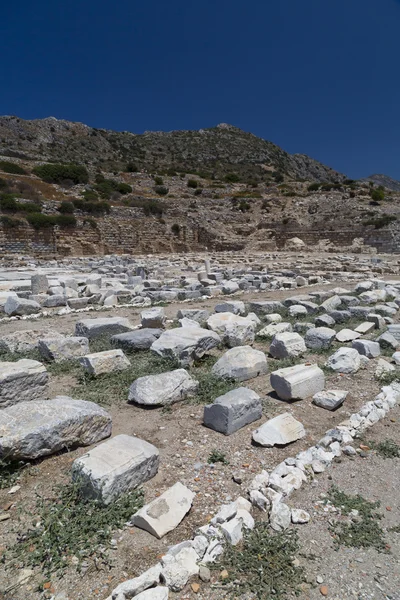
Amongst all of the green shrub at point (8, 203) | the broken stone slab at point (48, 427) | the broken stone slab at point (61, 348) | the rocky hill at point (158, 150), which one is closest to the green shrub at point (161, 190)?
the rocky hill at point (158, 150)

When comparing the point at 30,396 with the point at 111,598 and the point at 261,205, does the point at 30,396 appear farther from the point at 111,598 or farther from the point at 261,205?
the point at 261,205

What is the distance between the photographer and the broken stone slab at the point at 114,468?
2.54 m

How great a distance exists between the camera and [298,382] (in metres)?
4.25

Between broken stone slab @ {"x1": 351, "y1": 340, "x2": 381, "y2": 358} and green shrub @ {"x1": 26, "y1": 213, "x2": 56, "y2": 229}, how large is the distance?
25201mm

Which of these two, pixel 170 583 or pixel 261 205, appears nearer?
pixel 170 583

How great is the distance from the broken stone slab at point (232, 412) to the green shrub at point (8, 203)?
27.7 m

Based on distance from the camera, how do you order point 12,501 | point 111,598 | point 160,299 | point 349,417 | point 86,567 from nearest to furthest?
point 111,598 → point 86,567 → point 12,501 → point 349,417 → point 160,299

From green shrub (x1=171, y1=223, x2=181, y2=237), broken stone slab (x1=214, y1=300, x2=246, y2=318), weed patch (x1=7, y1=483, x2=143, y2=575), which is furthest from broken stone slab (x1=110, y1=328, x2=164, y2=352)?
green shrub (x1=171, y1=223, x2=181, y2=237)

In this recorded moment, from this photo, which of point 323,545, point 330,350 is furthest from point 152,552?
point 330,350

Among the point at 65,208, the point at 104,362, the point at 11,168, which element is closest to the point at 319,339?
the point at 104,362

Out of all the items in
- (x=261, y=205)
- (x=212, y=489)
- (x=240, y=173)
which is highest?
(x=240, y=173)

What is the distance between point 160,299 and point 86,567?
29.2ft

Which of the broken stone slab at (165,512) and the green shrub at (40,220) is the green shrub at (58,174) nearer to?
the green shrub at (40,220)

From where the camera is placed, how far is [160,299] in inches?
428
